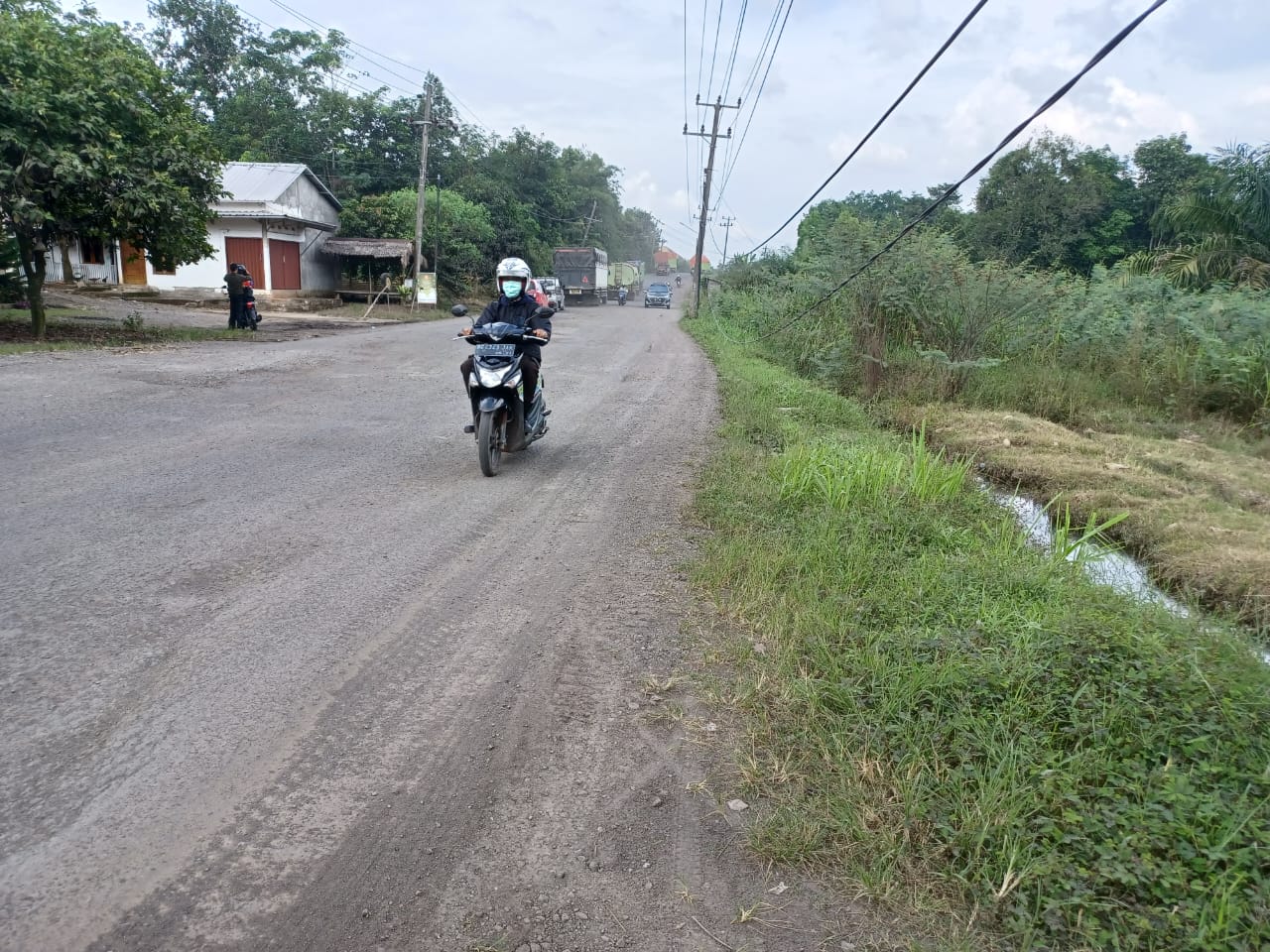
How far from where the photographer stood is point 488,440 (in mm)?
7168

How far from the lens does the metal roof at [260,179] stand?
30.7 metres

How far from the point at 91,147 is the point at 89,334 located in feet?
12.5

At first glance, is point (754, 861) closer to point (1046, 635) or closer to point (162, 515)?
point (1046, 635)

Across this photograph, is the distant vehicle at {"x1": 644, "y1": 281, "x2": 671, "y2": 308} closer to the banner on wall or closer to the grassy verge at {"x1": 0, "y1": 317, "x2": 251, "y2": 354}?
the banner on wall

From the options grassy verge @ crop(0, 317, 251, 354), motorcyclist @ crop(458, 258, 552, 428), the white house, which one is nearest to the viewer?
motorcyclist @ crop(458, 258, 552, 428)

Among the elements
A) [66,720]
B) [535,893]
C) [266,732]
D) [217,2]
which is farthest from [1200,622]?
[217,2]

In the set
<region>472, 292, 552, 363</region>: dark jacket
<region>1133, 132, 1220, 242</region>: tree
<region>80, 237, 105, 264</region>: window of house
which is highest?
<region>1133, 132, 1220, 242</region>: tree

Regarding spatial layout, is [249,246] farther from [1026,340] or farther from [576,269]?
[1026,340]

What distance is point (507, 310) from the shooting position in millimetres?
7629

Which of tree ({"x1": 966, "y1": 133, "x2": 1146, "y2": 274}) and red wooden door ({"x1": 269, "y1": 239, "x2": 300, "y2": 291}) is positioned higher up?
tree ({"x1": 966, "y1": 133, "x2": 1146, "y2": 274})

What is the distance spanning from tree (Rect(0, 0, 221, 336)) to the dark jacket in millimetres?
10398

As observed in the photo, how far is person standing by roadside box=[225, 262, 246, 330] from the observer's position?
19.5 m

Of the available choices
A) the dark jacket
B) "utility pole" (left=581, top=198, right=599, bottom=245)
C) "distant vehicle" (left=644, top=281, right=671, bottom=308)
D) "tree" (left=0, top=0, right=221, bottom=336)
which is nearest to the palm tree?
the dark jacket

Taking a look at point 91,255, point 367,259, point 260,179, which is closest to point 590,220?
point 367,259
